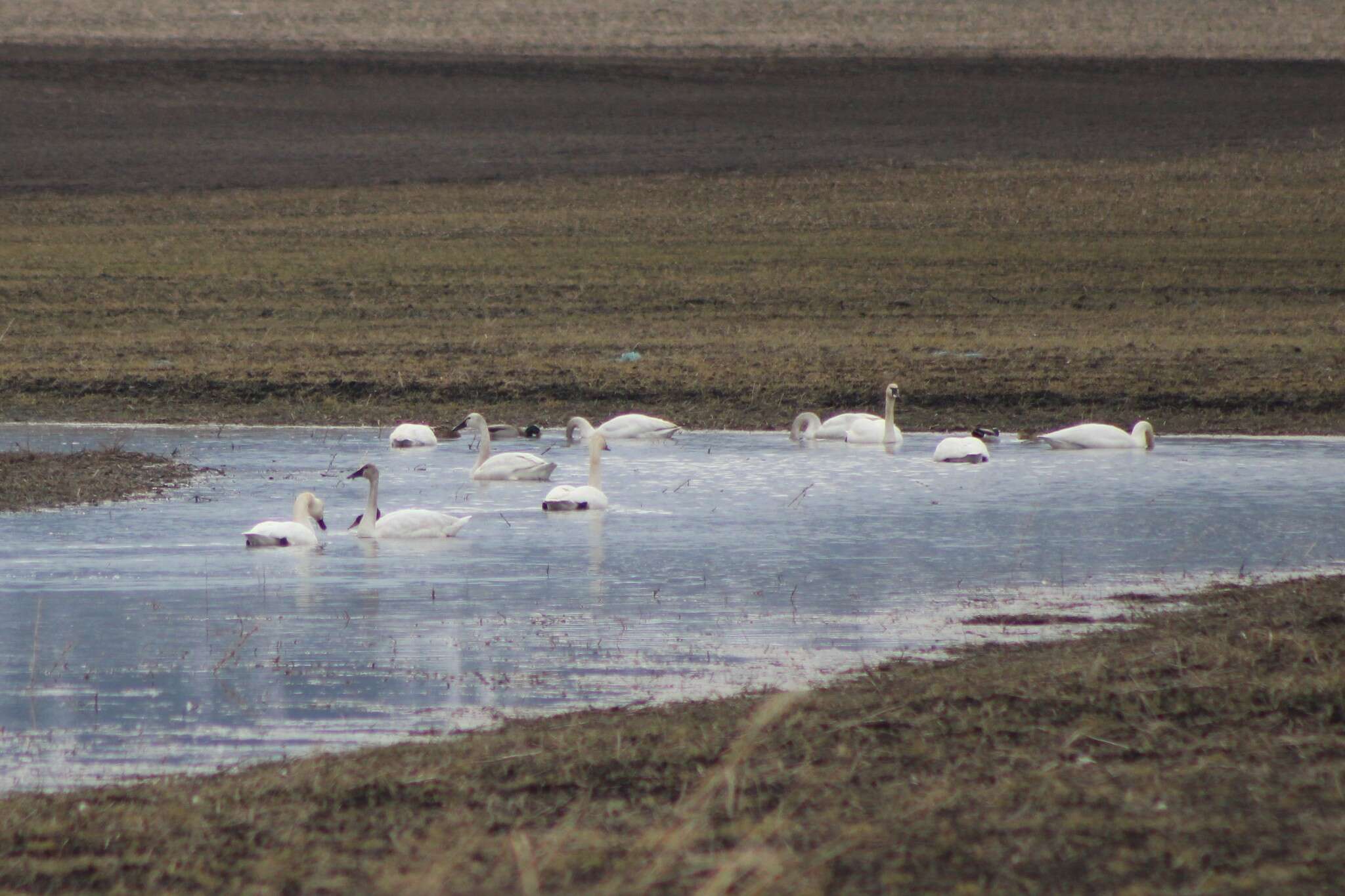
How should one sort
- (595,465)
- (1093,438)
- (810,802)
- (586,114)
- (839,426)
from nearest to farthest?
1. (810,802)
2. (595,465)
3. (1093,438)
4. (839,426)
5. (586,114)

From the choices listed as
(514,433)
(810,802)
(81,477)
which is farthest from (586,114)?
(810,802)

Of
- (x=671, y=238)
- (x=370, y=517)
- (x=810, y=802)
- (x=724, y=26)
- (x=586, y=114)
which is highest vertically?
(x=724, y=26)

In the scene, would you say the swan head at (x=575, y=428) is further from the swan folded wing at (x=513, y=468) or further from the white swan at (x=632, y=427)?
the swan folded wing at (x=513, y=468)

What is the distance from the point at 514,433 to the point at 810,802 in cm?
1260

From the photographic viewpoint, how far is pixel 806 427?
1744 cm

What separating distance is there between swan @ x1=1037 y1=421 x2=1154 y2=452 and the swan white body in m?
5.38

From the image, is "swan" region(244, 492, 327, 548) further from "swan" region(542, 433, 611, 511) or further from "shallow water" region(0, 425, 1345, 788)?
"swan" region(542, 433, 611, 511)

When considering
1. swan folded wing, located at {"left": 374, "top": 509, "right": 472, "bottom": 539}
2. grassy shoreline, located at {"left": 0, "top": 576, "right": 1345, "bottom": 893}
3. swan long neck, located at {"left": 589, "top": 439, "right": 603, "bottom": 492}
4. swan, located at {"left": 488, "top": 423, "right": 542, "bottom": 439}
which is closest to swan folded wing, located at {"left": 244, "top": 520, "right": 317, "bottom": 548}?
swan folded wing, located at {"left": 374, "top": 509, "right": 472, "bottom": 539}

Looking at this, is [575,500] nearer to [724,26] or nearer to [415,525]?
[415,525]

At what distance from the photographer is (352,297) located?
2706 cm

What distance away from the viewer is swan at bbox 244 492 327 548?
11.4 meters

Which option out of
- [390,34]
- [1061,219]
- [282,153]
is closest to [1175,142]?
[1061,219]

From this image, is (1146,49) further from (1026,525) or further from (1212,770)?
(1212,770)

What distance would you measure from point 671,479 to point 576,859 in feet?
32.3
